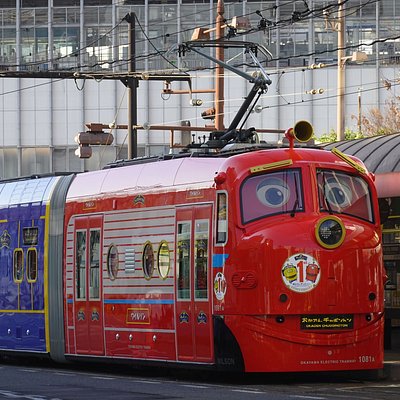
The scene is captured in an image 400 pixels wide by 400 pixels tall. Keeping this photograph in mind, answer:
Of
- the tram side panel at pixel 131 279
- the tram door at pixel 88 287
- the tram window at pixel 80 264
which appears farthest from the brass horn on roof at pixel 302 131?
the tram window at pixel 80 264

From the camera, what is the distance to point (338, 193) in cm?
1911

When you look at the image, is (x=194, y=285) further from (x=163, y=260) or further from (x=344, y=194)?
(x=344, y=194)

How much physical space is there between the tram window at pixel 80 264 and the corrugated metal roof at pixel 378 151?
223 inches

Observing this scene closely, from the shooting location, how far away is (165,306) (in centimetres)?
1966

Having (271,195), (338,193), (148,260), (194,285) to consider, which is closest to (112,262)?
(148,260)

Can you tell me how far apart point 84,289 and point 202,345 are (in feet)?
11.9

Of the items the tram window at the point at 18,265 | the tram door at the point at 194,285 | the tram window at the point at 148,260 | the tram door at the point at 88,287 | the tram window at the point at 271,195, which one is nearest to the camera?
the tram window at the point at 271,195

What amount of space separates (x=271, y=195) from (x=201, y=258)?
1.28 meters

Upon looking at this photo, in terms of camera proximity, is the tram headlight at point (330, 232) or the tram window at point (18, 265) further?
the tram window at point (18, 265)

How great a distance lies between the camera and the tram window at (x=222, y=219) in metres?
18.5

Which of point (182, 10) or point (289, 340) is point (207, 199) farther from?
point (182, 10)

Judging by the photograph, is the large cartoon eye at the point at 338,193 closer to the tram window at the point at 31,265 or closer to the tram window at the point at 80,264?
the tram window at the point at 80,264

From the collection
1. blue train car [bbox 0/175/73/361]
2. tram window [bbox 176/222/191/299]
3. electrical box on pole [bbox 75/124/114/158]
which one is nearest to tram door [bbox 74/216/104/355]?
blue train car [bbox 0/175/73/361]

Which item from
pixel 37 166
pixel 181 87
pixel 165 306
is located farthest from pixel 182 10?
pixel 165 306
